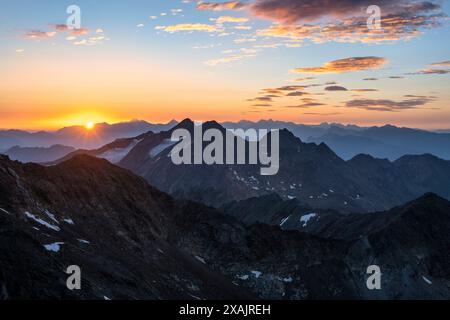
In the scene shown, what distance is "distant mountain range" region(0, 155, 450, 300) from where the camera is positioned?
182 ft

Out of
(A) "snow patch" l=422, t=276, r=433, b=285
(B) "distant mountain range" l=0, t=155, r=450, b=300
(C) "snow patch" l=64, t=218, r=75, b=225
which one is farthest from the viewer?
(A) "snow patch" l=422, t=276, r=433, b=285

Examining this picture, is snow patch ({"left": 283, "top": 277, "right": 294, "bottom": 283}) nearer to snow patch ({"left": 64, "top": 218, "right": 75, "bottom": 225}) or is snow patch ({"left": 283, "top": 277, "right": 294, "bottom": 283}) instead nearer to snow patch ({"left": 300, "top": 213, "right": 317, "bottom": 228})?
snow patch ({"left": 64, "top": 218, "right": 75, "bottom": 225})

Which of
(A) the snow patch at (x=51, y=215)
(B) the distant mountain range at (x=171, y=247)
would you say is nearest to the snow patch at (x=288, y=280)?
(B) the distant mountain range at (x=171, y=247)

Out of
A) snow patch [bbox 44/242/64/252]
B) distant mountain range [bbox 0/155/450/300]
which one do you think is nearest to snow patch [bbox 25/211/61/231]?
distant mountain range [bbox 0/155/450/300]

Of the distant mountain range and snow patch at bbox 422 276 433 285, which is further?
snow patch at bbox 422 276 433 285

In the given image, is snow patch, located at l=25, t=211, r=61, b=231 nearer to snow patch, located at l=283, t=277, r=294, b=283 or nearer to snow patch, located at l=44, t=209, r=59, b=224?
snow patch, located at l=44, t=209, r=59, b=224

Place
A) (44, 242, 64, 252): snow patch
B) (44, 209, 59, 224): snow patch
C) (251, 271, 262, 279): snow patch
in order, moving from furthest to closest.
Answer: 1. (251, 271, 262, 279): snow patch
2. (44, 209, 59, 224): snow patch
3. (44, 242, 64, 252): snow patch

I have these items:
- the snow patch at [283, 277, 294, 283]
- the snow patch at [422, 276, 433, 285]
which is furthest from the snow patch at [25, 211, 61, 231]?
the snow patch at [422, 276, 433, 285]

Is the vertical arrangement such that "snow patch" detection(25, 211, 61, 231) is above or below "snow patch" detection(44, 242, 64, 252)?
above

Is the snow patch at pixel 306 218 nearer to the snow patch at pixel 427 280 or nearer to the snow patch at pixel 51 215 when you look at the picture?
the snow patch at pixel 427 280

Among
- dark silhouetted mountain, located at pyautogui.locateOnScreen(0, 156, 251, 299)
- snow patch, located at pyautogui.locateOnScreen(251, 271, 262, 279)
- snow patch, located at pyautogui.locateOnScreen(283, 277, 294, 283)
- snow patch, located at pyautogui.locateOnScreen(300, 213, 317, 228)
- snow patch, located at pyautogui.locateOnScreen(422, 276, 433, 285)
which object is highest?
dark silhouetted mountain, located at pyautogui.locateOnScreen(0, 156, 251, 299)

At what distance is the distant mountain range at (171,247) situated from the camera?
5538cm
